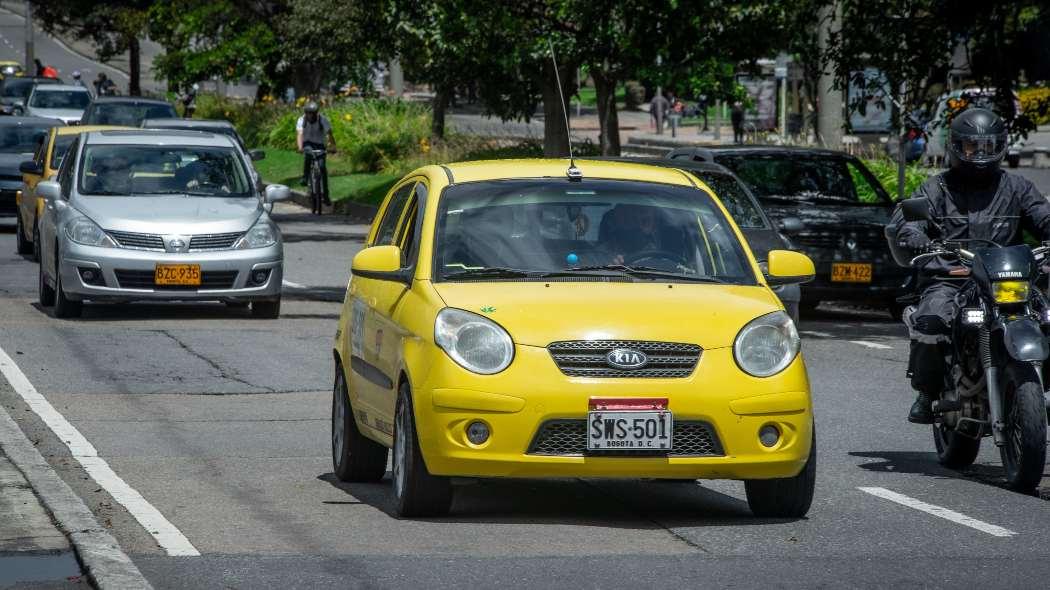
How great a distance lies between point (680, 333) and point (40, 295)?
11772 mm

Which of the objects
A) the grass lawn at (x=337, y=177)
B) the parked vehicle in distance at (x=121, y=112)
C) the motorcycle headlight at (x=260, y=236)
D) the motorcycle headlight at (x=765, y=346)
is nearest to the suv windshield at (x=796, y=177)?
the motorcycle headlight at (x=260, y=236)

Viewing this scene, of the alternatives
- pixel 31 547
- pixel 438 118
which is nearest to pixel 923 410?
pixel 31 547

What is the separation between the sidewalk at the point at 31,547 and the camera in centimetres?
680

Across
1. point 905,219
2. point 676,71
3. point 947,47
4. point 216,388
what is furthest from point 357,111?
point 905,219

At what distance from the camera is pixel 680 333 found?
772cm

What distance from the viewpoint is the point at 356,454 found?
9180mm

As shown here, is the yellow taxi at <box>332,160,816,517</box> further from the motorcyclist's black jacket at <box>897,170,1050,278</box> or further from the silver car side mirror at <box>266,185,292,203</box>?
the silver car side mirror at <box>266,185,292,203</box>

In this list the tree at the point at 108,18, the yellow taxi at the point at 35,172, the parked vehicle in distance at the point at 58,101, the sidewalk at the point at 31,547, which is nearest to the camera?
the sidewalk at the point at 31,547

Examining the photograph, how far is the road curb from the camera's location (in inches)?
263

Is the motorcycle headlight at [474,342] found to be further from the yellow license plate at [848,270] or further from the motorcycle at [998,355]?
the yellow license plate at [848,270]

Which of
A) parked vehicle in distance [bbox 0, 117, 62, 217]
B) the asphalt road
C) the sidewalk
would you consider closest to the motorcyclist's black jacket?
the asphalt road

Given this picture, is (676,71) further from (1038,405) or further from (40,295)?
(1038,405)

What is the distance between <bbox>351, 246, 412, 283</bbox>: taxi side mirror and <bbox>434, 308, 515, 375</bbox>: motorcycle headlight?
2.00 feet

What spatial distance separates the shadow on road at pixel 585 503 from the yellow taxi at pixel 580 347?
0.86 feet
